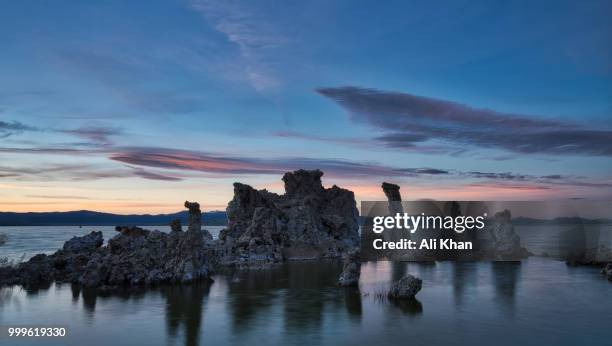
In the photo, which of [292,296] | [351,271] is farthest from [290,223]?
[292,296]

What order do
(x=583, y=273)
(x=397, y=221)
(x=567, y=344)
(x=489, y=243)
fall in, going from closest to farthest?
(x=567, y=344) < (x=583, y=273) < (x=489, y=243) < (x=397, y=221)

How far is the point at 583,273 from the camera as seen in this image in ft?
210

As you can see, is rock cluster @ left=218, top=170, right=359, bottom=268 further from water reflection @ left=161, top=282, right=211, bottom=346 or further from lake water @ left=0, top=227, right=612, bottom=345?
water reflection @ left=161, top=282, right=211, bottom=346

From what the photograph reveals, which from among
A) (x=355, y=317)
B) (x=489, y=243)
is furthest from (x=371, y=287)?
(x=489, y=243)

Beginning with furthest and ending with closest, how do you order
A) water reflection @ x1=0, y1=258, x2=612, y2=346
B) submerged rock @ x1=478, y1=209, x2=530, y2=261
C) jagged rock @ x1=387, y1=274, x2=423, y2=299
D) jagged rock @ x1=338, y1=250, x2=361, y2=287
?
submerged rock @ x1=478, y1=209, x2=530, y2=261, jagged rock @ x1=338, y1=250, x2=361, y2=287, jagged rock @ x1=387, y1=274, x2=423, y2=299, water reflection @ x1=0, y1=258, x2=612, y2=346

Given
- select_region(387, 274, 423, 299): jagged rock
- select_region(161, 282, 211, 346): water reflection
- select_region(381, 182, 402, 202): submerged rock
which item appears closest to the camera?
select_region(161, 282, 211, 346): water reflection

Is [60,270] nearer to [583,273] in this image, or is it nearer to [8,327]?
[8,327]

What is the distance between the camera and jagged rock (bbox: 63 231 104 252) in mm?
55750

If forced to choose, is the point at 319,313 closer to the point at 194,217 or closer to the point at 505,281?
the point at 194,217

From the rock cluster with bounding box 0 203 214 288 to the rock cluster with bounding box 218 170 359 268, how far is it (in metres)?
16.7

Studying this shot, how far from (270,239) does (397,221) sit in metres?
30.2

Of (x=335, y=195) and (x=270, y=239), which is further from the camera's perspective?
(x=335, y=195)

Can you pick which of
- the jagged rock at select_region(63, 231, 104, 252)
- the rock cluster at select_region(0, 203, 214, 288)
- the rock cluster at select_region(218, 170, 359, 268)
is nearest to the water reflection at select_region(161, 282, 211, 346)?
the rock cluster at select_region(0, 203, 214, 288)

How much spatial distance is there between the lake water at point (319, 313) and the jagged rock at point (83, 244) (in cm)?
819
